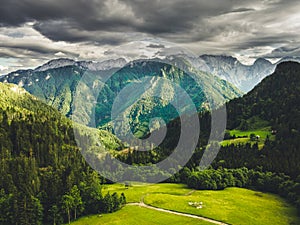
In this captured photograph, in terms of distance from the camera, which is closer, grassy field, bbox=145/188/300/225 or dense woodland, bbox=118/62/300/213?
grassy field, bbox=145/188/300/225

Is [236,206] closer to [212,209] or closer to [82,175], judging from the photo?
[212,209]

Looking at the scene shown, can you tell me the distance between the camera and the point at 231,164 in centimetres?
16000

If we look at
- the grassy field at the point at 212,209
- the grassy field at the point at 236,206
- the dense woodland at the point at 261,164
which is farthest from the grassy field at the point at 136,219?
the dense woodland at the point at 261,164

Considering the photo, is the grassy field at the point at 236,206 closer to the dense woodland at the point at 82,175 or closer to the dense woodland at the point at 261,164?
the dense woodland at the point at 261,164

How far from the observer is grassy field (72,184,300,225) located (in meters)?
→ 91.4

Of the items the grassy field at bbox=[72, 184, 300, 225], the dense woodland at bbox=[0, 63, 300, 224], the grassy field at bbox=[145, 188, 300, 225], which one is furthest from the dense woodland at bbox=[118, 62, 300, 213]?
the grassy field at bbox=[145, 188, 300, 225]

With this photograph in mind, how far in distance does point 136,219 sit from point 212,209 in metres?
25.4

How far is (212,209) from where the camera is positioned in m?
98.7

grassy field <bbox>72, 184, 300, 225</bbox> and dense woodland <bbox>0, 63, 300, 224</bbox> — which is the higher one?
dense woodland <bbox>0, 63, 300, 224</bbox>

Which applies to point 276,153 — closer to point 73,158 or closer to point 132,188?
point 132,188

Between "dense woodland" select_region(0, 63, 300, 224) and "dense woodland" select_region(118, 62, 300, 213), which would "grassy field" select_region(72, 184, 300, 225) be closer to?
"dense woodland" select_region(0, 63, 300, 224)

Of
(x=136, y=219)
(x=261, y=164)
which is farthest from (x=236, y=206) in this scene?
(x=261, y=164)

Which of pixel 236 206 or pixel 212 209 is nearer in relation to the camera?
pixel 212 209

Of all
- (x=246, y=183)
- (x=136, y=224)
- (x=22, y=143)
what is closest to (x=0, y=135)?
(x=22, y=143)
